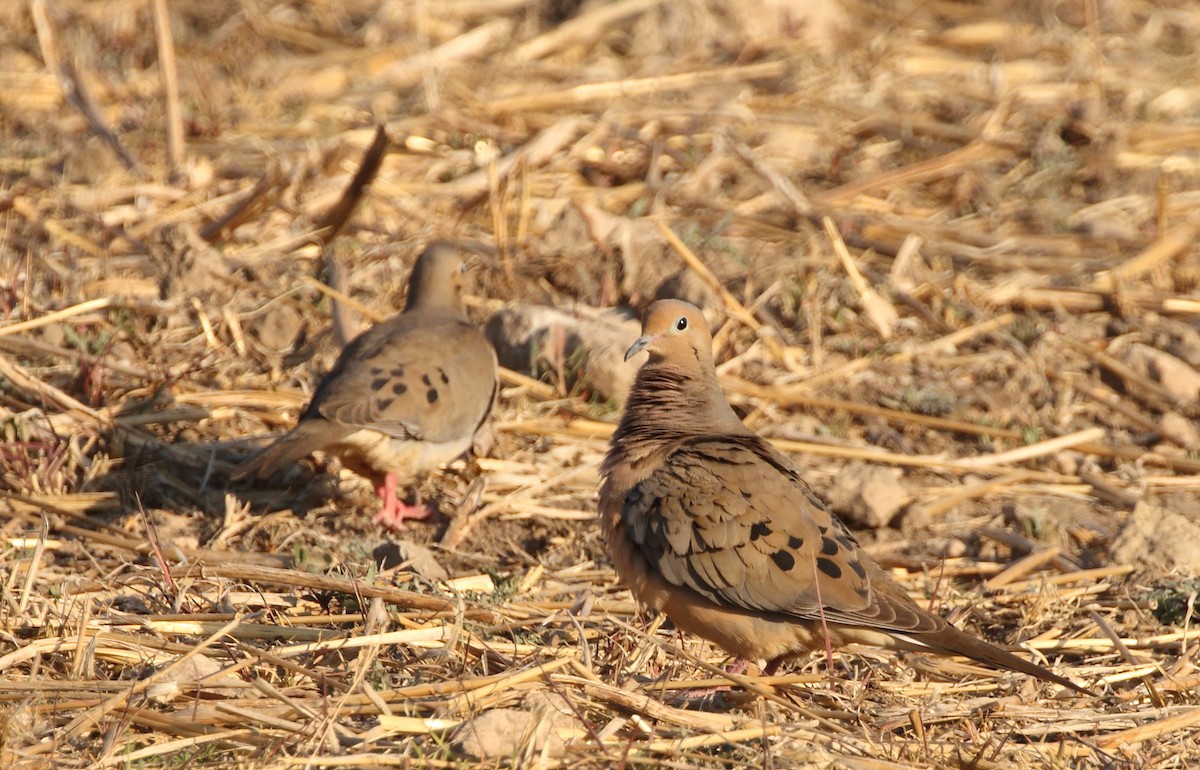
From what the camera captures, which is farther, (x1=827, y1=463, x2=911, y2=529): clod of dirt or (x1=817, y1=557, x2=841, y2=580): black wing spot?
(x1=827, y1=463, x2=911, y2=529): clod of dirt

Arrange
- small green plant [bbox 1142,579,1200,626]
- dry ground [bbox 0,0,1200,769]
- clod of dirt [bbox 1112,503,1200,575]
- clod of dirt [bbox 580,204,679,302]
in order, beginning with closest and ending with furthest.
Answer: dry ground [bbox 0,0,1200,769] → small green plant [bbox 1142,579,1200,626] → clod of dirt [bbox 1112,503,1200,575] → clod of dirt [bbox 580,204,679,302]

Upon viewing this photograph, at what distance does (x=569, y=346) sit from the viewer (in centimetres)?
640

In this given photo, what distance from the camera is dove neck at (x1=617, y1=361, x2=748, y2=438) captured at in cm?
450

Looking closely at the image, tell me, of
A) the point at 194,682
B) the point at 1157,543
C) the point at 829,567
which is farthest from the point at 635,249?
the point at 194,682

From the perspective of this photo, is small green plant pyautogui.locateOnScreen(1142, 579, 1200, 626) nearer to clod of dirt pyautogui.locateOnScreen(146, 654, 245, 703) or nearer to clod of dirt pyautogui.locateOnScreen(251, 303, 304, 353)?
clod of dirt pyautogui.locateOnScreen(146, 654, 245, 703)

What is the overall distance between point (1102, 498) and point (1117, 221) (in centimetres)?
285

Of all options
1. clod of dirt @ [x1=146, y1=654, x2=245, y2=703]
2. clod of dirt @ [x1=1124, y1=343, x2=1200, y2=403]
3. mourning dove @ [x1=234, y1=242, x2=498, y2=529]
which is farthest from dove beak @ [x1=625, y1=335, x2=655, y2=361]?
clod of dirt @ [x1=1124, y1=343, x2=1200, y2=403]

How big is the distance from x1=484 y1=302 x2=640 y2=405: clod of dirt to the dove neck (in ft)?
5.04

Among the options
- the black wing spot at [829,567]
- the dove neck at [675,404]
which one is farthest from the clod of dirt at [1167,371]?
the black wing spot at [829,567]

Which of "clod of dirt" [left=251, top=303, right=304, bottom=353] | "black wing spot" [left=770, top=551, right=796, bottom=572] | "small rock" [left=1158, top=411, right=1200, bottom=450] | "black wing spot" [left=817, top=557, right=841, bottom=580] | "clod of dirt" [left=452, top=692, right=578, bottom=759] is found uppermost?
"clod of dirt" [left=452, top=692, right=578, bottom=759]

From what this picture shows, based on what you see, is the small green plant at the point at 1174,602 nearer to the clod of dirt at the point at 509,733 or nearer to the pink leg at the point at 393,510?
the clod of dirt at the point at 509,733

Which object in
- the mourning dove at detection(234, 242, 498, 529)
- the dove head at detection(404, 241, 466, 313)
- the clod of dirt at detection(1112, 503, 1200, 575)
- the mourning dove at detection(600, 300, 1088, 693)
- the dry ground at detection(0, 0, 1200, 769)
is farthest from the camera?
the dove head at detection(404, 241, 466, 313)

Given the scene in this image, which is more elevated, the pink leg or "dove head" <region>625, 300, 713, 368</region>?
"dove head" <region>625, 300, 713, 368</region>

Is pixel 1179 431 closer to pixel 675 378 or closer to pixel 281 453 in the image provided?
pixel 675 378
